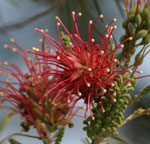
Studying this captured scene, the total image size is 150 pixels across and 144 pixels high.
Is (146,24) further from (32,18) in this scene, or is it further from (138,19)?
(32,18)

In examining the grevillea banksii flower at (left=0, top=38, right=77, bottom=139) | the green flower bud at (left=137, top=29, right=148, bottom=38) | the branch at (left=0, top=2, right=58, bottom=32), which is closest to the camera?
the green flower bud at (left=137, top=29, right=148, bottom=38)

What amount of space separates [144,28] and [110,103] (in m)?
0.13

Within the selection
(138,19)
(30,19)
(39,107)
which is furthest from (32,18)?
(138,19)

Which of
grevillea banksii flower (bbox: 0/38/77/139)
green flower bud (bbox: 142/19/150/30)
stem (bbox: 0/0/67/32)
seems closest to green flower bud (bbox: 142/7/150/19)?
green flower bud (bbox: 142/19/150/30)

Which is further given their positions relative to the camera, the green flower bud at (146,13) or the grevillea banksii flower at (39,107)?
the grevillea banksii flower at (39,107)

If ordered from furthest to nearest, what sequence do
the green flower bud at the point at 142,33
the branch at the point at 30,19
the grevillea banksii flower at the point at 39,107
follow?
the branch at the point at 30,19 → the grevillea banksii flower at the point at 39,107 → the green flower bud at the point at 142,33

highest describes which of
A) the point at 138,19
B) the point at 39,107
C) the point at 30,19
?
the point at 30,19

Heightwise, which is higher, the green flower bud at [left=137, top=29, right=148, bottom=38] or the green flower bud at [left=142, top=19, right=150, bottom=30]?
the green flower bud at [left=142, top=19, right=150, bottom=30]

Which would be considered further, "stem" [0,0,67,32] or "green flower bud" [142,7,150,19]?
"stem" [0,0,67,32]

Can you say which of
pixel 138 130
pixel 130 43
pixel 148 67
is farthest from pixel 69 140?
pixel 130 43

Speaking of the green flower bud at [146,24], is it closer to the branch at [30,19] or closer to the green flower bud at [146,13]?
the green flower bud at [146,13]

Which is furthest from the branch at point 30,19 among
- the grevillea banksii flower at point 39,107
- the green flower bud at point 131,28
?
the green flower bud at point 131,28

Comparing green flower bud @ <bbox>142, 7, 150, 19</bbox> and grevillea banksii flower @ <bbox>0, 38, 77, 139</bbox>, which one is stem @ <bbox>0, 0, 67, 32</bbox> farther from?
green flower bud @ <bbox>142, 7, 150, 19</bbox>

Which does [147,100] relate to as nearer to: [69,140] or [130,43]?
[130,43]
